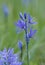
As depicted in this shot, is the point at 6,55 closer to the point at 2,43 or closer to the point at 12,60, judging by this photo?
the point at 12,60

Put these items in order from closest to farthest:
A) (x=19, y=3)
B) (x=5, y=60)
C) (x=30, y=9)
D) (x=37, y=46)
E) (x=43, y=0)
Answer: (x=5, y=60), (x=37, y=46), (x=30, y=9), (x=19, y=3), (x=43, y=0)

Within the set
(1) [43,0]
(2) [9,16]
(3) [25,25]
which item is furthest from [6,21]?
(3) [25,25]

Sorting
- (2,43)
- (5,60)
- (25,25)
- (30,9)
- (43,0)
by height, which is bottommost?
(5,60)

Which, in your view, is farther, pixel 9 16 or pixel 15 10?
pixel 15 10

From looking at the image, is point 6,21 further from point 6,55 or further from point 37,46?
point 6,55

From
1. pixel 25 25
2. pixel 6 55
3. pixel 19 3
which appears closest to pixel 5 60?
pixel 6 55

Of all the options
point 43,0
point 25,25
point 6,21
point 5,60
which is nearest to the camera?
point 5,60

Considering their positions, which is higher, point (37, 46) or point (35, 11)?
point (35, 11)
